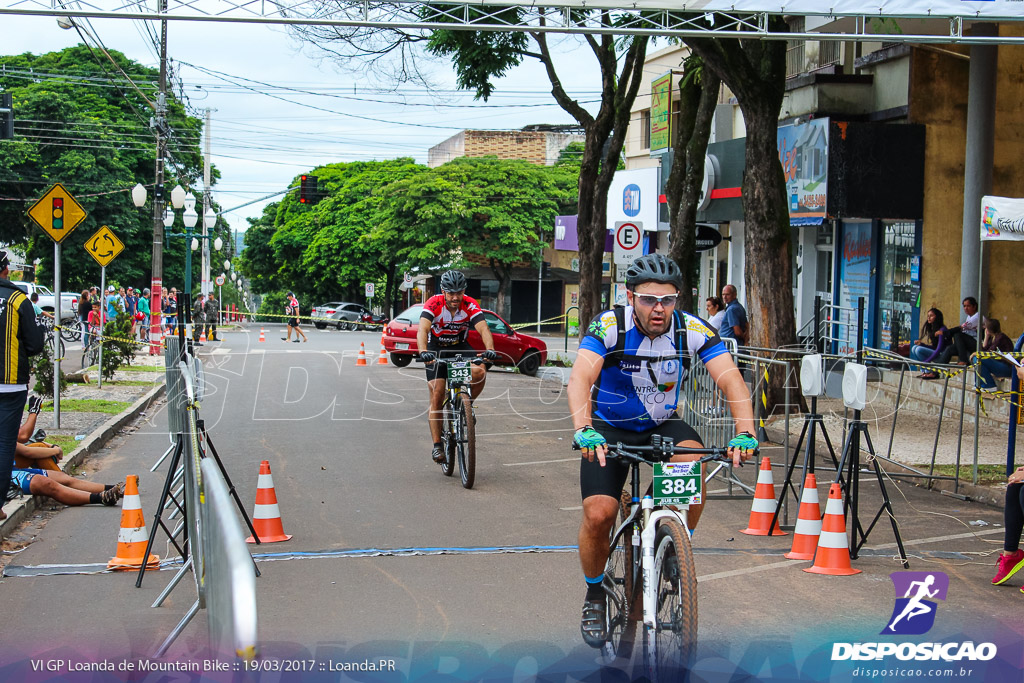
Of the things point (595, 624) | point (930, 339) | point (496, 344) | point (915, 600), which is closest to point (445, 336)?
point (915, 600)

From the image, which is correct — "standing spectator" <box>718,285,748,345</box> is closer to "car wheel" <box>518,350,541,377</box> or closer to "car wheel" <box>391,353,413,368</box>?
"car wheel" <box>518,350,541,377</box>

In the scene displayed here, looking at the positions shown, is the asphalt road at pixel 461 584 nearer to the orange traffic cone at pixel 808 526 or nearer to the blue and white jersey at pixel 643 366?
the orange traffic cone at pixel 808 526

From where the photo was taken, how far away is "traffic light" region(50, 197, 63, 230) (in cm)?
1379

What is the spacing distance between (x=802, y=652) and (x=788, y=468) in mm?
3181

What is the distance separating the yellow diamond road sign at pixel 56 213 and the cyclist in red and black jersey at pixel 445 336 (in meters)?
5.48

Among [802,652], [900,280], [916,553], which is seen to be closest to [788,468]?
[916,553]

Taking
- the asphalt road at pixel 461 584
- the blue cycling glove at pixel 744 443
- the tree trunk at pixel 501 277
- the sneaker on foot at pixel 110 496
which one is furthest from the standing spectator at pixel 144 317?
the blue cycling glove at pixel 744 443

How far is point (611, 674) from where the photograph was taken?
507cm

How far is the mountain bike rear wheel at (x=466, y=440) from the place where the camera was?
1022cm

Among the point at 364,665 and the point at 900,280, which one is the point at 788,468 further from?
the point at 900,280

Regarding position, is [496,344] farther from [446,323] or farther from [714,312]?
[446,323]

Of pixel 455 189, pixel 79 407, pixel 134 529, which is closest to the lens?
pixel 134 529

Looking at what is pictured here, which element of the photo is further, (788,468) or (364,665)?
(788,468)

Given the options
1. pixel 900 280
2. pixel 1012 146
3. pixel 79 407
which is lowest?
pixel 79 407
